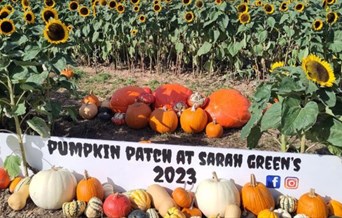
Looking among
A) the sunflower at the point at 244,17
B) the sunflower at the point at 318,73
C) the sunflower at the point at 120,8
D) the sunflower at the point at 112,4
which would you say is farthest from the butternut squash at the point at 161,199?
the sunflower at the point at 112,4

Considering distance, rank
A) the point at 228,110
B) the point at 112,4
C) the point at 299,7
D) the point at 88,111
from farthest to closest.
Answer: the point at 112,4 < the point at 299,7 < the point at 88,111 < the point at 228,110

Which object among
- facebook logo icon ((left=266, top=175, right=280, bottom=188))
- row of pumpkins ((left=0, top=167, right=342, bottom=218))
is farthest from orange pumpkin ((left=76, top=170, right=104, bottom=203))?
facebook logo icon ((left=266, top=175, right=280, bottom=188))

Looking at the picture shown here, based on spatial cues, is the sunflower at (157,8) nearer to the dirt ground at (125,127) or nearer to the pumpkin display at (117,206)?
the dirt ground at (125,127)

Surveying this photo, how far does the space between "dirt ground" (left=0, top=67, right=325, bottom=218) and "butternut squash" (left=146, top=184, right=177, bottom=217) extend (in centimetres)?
73

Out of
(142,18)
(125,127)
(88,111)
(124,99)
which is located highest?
(142,18)

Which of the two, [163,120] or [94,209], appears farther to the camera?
[163,120]

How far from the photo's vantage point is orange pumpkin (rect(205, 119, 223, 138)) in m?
5.05

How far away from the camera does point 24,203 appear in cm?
355

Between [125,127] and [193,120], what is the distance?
853mm

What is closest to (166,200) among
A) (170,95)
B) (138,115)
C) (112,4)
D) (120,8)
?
(138,115)

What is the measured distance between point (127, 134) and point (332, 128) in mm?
2544

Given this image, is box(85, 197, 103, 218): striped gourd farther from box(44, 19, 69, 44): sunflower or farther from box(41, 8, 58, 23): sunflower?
box(41, 8, 58, 23): sunflower

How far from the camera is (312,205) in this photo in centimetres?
329

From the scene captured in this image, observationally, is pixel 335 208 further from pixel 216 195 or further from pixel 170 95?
pixel 170 95
